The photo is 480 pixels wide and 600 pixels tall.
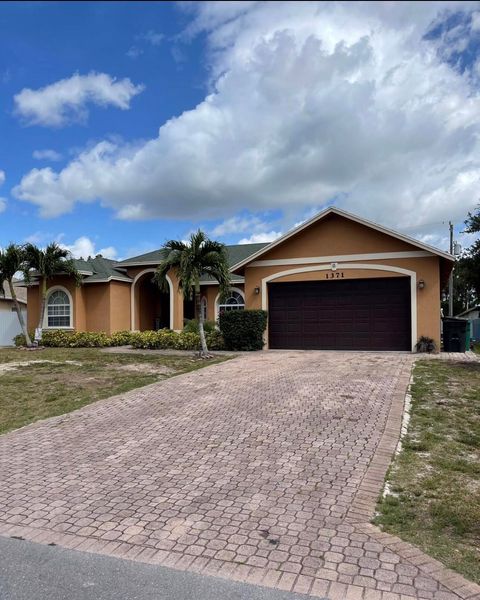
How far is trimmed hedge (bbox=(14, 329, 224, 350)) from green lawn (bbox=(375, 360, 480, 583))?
1109cm

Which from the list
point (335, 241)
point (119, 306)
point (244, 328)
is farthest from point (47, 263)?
point (335, 241)

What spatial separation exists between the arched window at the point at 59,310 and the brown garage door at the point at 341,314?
35.3 ft

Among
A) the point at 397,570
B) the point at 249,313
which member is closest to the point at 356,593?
the point at 397,570

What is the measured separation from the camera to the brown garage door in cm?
1711

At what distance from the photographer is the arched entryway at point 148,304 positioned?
2500 cm

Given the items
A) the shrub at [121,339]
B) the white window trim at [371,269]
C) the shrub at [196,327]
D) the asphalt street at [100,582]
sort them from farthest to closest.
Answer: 1. the shrub at [121,339]
2. the shrub at [196,327]
3. the white window trim at [371,269]
4. the asphalt street at [100,582]

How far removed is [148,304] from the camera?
2670cm

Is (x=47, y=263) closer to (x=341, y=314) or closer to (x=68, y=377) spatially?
(x=68, y=377)

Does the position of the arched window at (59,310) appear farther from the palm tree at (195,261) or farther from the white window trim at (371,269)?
the white window trim at (371,269)

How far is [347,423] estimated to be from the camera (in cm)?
743

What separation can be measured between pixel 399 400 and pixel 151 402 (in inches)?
180

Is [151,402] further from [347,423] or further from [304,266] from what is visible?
[304,266]

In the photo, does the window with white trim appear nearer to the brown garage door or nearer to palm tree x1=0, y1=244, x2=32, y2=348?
the brown garage door

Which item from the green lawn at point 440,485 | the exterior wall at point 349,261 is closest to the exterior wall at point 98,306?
the exterior wall at point 349,261
